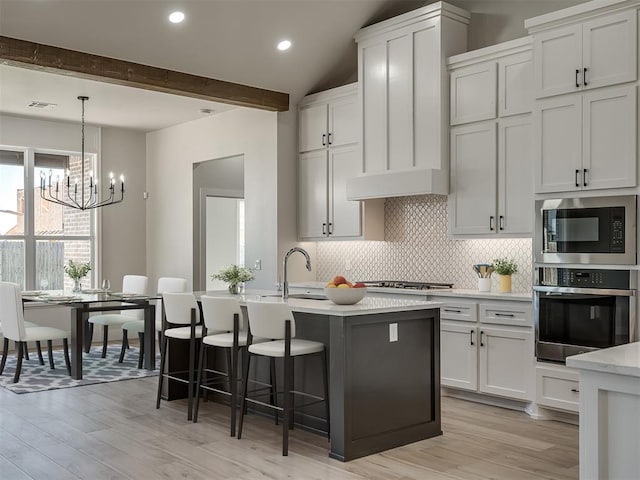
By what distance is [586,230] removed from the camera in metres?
4.66

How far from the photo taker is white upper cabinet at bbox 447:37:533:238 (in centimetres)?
525

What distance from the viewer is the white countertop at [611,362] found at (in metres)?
2.23

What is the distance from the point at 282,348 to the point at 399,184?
2.28 meters

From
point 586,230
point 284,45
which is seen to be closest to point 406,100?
point 284,45

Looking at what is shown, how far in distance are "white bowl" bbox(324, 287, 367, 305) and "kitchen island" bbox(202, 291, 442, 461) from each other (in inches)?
2.1

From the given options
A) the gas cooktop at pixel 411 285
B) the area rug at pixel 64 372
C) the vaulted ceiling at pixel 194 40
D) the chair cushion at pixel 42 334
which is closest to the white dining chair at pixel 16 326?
the chair cushion at pixel 42 334

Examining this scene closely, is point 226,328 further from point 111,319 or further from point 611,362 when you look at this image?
point 111,319

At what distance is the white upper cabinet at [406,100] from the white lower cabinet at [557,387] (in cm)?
172

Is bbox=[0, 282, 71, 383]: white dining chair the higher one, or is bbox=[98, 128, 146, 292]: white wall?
bbox=[98, 128, 146, 292]: white wall

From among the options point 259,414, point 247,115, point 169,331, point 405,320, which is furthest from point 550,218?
point 247,115

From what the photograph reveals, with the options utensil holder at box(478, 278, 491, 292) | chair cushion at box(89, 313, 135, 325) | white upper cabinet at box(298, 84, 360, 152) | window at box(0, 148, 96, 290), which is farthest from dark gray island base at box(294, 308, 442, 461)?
window at box(0, 148, 96, 290)

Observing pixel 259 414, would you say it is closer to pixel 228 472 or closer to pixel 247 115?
pixel 228 472

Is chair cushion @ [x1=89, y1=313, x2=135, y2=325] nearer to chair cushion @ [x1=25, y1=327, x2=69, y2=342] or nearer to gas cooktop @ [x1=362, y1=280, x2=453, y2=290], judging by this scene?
chair cushion @ [x1=25, y1=327, x2=69, y2=342]

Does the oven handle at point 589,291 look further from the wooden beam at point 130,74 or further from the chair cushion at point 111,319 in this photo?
the chair cushion at point 111,319
